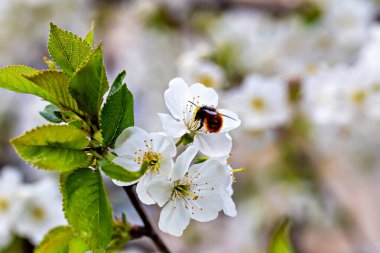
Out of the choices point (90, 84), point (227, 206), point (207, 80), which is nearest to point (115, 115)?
point (90, 84)

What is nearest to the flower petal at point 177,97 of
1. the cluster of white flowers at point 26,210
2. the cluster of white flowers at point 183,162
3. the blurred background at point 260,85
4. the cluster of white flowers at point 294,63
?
the cluster of white flowers at point 183,162

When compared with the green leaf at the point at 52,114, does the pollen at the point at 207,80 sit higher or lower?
lower

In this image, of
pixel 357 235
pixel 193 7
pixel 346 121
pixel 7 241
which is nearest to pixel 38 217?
pixel 7 241

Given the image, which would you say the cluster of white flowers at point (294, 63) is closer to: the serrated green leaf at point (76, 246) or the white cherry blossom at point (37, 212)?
the white cherry blossom at point (37, 212)

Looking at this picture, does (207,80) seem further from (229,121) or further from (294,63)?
(229,121)

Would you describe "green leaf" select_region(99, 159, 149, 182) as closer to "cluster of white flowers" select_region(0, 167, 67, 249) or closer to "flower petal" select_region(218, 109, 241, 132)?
"flower petal" select_region(218, 109, 241, 132)

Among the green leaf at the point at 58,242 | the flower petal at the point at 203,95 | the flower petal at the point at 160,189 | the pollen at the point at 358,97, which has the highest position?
the flower petal at the point at 203,95
